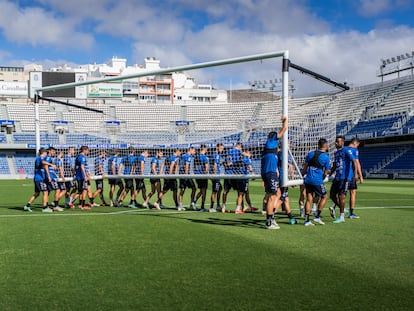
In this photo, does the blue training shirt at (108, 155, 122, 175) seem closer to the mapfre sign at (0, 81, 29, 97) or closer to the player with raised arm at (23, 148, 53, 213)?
the player with raised arm at (23, 148, 53, 213)

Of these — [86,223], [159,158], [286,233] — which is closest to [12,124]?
[159,158]

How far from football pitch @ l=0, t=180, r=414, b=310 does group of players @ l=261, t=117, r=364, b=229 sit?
18.1 inches

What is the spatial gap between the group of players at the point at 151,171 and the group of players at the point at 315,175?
2346 mm

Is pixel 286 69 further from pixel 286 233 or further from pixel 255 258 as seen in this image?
pixel 255 258

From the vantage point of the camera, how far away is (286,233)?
804cm

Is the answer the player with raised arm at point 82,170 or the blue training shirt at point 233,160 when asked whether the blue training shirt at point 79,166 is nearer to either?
the player with raised arm at point 82,170

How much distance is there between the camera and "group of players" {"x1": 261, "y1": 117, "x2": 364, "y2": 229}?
8.51 metres

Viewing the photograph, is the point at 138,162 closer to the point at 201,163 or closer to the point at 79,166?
the point at 79,166

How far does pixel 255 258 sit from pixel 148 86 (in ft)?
239

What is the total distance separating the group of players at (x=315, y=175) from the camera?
851 cm

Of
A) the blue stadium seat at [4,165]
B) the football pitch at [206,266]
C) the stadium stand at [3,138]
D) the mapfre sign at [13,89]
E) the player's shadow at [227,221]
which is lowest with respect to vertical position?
the player's shadow at [227,221]

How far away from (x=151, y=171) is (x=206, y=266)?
27.4 feet

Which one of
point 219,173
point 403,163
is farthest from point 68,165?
point 403,163

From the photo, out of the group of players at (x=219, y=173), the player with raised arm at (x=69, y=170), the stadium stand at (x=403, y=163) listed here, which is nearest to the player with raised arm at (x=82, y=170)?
the group of players at (x=219, y=173)
